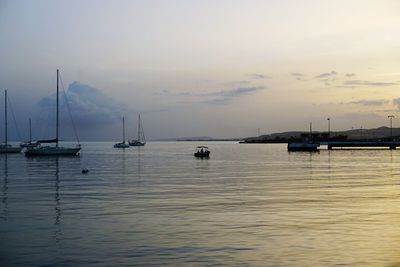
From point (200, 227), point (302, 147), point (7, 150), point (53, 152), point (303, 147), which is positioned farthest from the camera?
point (303, 147)

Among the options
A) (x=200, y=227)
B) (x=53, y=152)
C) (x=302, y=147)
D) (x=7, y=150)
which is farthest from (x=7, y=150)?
(x=200, y=227)

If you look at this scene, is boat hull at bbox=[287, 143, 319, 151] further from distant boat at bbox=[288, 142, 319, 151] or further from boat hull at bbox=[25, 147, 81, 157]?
boat hull at bbox=[25, 147, 81, 157]

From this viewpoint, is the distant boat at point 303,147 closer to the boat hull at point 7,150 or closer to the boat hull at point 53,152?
the boat hull at point 53,152

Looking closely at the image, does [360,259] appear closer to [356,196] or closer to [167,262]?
[167,262]

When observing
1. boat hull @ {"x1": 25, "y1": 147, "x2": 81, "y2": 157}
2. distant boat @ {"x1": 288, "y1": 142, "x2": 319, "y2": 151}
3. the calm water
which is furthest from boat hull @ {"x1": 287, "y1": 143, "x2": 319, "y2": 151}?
the calm water

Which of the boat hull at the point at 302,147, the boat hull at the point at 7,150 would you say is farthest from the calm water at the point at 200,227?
the boat hull at the point at 302,147

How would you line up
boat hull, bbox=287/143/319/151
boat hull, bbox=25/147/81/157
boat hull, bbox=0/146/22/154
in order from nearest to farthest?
1. boat hull, bbox=25/147/81/157
2. boat hull, bbox=0/146/22/154
3. boat hull, bbox=287/143/319/151

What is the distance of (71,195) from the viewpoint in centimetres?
3984

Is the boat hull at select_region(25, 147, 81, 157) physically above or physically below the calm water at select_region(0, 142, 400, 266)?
above

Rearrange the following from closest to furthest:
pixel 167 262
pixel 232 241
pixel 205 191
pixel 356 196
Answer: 1. pixel 167 262
2. pixel 232 241
3. pixel 356 196
4. pixel 205 191

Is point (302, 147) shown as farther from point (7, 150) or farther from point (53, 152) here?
point (7, 150)

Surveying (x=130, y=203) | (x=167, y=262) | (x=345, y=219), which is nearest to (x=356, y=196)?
(x=345, y=219)

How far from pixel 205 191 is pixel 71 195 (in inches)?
422

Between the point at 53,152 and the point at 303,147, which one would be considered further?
the point at 303,147
